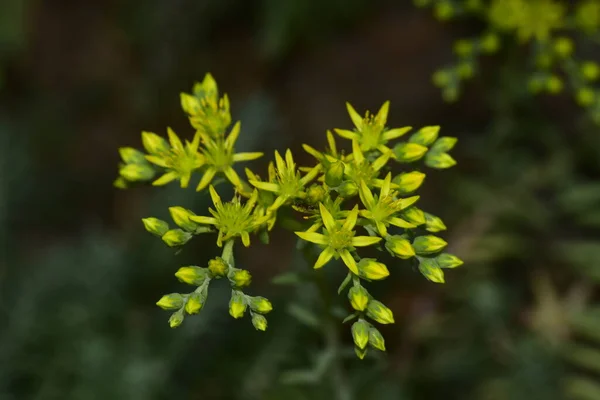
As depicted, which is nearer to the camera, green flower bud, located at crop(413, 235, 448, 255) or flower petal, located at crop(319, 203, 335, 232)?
flower petal, located at crop(319, 203, 335, 232)

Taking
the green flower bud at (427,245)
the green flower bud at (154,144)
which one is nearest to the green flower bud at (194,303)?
the green flower bud at (154,144)

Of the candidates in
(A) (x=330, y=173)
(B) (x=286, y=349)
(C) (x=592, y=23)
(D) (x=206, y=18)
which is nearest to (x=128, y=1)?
(D) (x=206, y=18)

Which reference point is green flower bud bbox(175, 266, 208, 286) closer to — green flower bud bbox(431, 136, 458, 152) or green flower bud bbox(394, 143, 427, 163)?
green flower bud bbox(394, 143, 427, 163)

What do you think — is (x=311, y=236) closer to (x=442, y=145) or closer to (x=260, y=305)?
(x=260, y=305)

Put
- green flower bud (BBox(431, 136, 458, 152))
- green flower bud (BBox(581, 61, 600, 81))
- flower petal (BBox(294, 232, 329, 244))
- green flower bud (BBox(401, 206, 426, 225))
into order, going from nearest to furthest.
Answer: flower petal (BBox(294, 232, 329, 244)) → green flower bud (BBox(401, 206, 426, 225)) → green flower bud (BBox(431, 136, 458, 152)) → green flower bud (BBox(581, 61, 600, 81))

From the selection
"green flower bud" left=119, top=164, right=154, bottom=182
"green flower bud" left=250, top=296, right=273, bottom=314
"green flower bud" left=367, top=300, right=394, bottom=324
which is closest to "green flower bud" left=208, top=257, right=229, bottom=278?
"green flower bud" left=250, top=296, right=273, bottom=314

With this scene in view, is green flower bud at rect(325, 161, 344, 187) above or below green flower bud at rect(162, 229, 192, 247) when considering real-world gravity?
above

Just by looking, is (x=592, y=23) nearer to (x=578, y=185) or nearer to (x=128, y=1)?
(x=578, y=185)
